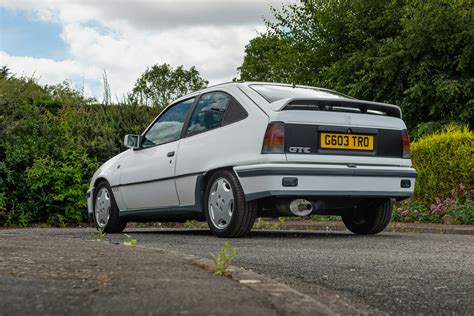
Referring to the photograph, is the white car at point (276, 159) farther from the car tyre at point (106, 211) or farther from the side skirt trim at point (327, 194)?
the car tyre at point (106, 211)

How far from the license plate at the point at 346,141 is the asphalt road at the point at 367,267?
961 mm

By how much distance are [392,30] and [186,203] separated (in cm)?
1761

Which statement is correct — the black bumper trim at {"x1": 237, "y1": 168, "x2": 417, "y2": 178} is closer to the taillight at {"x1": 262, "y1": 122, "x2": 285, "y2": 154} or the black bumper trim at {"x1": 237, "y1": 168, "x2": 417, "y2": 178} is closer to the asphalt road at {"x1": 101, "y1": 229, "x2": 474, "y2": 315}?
the taillight at {"x1": 262, "y1": 122, "x2": 285, "y2": 154}

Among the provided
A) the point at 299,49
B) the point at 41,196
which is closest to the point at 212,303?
the point at 41,196

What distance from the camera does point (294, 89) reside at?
8.51 m

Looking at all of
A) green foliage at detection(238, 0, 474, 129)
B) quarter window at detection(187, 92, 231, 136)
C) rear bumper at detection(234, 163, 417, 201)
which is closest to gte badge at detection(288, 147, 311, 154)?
rear bumper at detection(234, 163, 417, 201)

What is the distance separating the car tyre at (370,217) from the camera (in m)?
8.66

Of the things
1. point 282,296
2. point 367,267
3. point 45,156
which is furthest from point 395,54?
point 282,296

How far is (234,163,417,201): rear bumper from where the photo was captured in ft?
24.2

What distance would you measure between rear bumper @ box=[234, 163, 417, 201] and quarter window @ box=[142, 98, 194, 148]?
1.58m

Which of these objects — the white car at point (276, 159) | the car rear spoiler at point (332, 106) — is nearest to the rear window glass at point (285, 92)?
the white car at point (276, 159)

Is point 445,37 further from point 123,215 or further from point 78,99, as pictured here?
point 123,215

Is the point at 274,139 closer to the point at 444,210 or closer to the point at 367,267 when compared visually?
the point at 367,267

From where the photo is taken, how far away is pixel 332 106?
7836 millimetres
